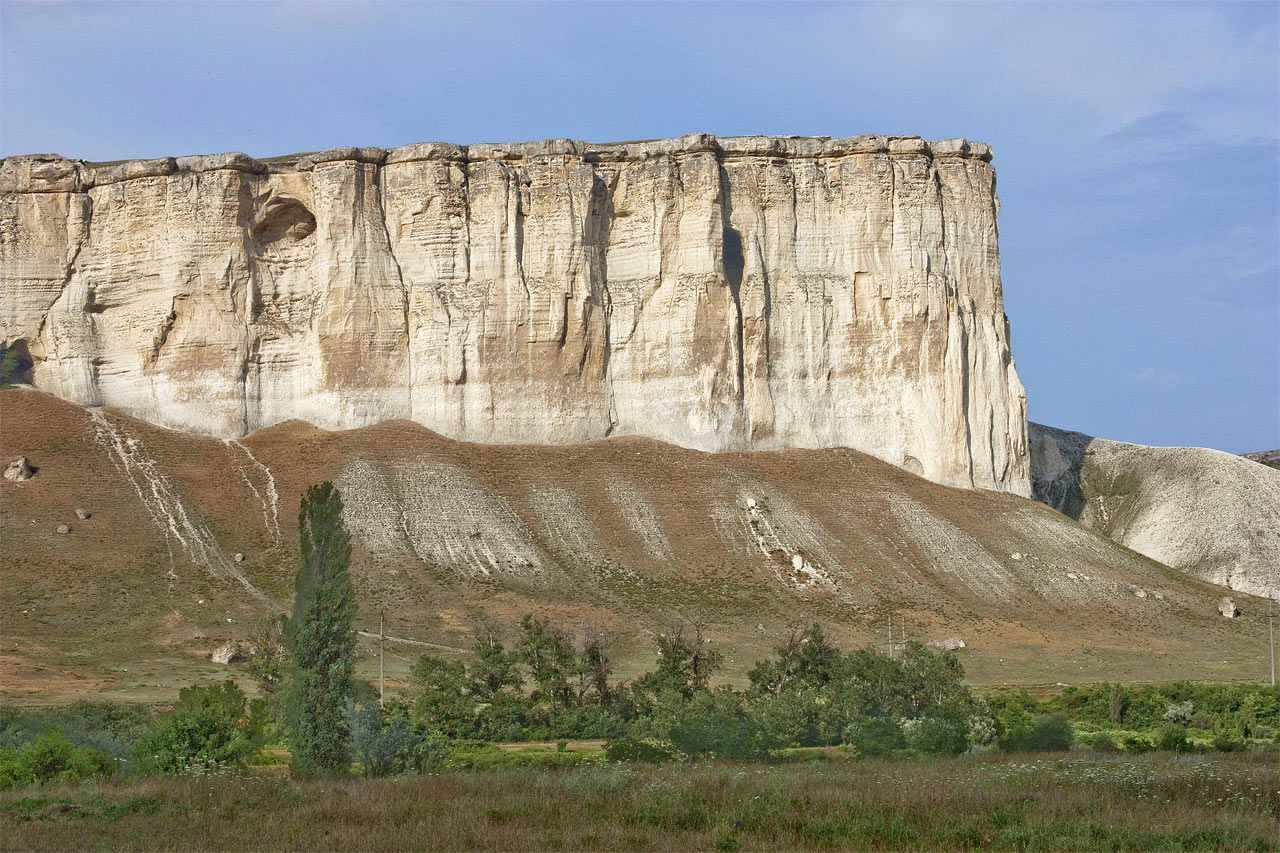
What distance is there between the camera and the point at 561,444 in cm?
7162

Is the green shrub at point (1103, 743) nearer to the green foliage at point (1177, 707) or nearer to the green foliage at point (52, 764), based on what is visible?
the green foliage at point (1177, 707)

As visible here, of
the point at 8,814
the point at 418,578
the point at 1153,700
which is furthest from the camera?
the point at 418,578

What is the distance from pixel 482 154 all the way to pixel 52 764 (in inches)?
2053

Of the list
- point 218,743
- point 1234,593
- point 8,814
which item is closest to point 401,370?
point 1234,593

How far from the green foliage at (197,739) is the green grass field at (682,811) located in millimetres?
2295

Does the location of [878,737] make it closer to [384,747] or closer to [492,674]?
[384,747]

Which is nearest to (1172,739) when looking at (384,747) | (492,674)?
(492,674)

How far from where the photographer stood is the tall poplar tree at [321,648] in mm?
26906

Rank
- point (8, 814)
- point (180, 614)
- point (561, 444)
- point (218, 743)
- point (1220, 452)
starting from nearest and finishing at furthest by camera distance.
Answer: point (8, 814) → point (218, 743) → point (180, 614) → point (561, 444) → point (1220, 452)

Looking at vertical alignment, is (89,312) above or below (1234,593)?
above

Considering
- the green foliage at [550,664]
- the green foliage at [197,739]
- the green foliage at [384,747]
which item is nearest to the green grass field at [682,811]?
the green foliage at [384,747]

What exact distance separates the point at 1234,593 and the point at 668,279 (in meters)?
29.0

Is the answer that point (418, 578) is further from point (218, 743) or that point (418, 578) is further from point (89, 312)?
point (218, 743)

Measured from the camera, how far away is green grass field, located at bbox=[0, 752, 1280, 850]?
19875 millimetres
